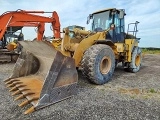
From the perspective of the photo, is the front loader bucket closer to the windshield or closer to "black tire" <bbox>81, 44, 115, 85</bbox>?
"black tire" <bbox>81, 44, 115, 85</bbox>

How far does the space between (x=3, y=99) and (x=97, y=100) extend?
1887 mm

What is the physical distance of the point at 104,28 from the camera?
6621 millimetres

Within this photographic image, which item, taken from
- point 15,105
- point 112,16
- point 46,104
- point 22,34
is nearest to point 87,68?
point 46,104

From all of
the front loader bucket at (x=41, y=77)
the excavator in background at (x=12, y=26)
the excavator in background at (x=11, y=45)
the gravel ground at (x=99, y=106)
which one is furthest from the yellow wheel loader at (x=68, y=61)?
the excavator in background at (x=11, y=45)

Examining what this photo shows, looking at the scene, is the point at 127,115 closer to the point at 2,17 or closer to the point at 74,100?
the point at 74,100

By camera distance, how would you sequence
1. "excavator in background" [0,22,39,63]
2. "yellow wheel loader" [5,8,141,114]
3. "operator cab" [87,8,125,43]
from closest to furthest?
"yellow wheel loader" [5,8,141,114] → "operator cab" [87,8,125,43] → "excavator in background" [0,22,39,63]

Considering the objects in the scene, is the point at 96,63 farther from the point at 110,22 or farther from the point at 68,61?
the point at 110,22

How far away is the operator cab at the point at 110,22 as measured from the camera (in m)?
6.57

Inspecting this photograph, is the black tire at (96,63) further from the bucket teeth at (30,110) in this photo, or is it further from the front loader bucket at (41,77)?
the bucket teeth at (30,110)

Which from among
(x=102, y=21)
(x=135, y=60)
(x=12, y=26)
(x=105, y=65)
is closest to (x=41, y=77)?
(x=105, y=65)

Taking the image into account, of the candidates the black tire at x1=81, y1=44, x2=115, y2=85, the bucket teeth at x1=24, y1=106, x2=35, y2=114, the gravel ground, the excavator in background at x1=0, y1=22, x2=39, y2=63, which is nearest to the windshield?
the black tire at x1=81, y1=44, x2=115, y2=85

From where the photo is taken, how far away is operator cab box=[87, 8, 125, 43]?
6574 mm

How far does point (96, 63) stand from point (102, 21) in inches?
92.3

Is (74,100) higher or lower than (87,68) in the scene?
lower
